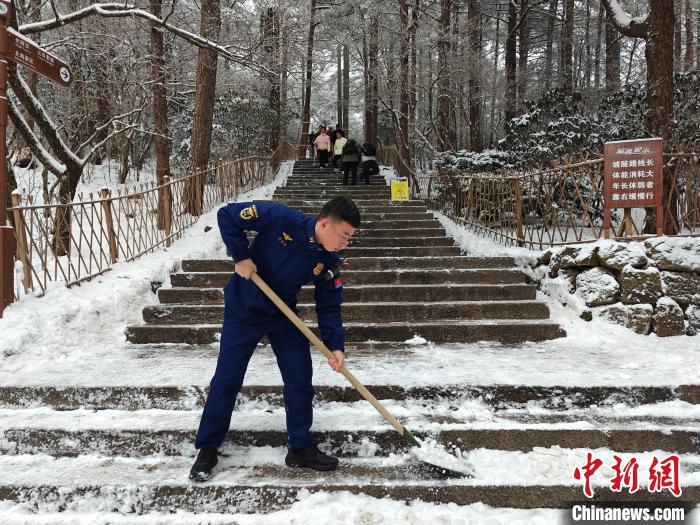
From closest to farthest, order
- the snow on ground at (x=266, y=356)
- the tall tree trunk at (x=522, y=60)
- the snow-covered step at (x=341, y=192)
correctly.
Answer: the snow on ground at (x=266, y=356), the snow-covered step at (x=341, y=192), the tall tree trunk at (x=522, y=60)

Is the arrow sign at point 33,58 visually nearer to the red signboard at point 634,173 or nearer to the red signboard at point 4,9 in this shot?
the red signboard at point 4,9

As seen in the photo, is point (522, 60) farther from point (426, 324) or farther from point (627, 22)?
point (426, 324)

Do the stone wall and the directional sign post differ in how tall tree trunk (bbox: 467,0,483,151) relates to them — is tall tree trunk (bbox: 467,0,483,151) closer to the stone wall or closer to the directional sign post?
the stone wall

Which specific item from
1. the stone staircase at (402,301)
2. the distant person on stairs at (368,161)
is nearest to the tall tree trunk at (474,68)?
the distant person on stairs at (368,161)

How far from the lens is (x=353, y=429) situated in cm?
288

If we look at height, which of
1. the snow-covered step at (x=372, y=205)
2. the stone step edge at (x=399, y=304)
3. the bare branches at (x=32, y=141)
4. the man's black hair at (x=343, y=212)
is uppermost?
the bare branches at (x=32, y=141)

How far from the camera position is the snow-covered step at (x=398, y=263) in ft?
19.3

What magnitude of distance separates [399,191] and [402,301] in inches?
196

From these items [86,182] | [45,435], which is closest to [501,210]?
[45,435]

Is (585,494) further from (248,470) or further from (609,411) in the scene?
(248,470)

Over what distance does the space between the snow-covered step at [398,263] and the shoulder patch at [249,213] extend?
139 inches

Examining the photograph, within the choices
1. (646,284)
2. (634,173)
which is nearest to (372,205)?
(634,173)

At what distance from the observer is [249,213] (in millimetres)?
2414

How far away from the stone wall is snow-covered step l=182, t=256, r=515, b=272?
1.28 m
